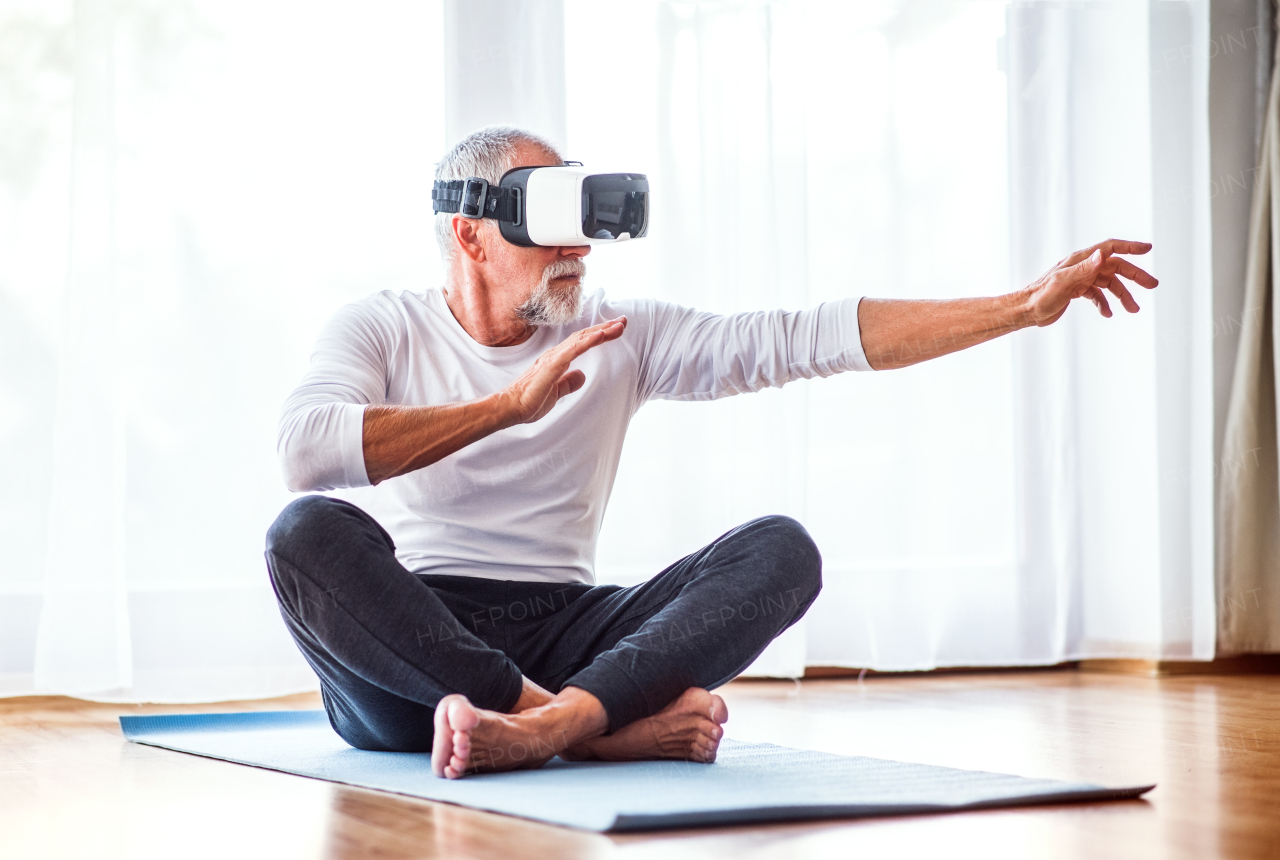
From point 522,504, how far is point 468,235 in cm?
37

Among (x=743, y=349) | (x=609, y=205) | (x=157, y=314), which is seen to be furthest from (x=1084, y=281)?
(x=157, y=314)

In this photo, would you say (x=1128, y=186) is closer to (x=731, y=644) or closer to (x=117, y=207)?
(x=731, y=644)

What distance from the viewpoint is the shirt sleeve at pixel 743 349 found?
5.07ft

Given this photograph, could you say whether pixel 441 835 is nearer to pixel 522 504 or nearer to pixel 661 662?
pixel 661 662

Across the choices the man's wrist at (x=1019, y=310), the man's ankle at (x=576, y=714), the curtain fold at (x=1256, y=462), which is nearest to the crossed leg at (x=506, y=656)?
the man's ankle at (x=576, y=714)

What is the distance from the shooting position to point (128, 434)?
2.18 m

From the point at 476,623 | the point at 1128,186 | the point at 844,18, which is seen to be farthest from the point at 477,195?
the point at 1128,186

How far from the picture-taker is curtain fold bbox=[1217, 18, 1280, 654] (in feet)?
8.50

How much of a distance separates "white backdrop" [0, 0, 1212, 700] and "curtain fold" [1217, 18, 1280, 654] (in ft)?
0.20

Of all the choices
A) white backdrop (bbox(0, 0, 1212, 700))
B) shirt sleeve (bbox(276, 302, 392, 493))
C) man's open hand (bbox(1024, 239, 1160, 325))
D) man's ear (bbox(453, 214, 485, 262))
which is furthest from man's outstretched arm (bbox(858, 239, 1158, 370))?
white backdrop (bbox(0, 0, 1212, 700))

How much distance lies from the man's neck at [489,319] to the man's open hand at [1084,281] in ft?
1.99

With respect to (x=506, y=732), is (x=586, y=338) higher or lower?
higher

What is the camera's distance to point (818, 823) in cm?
102

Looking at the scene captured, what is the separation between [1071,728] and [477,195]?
3.45 ft
